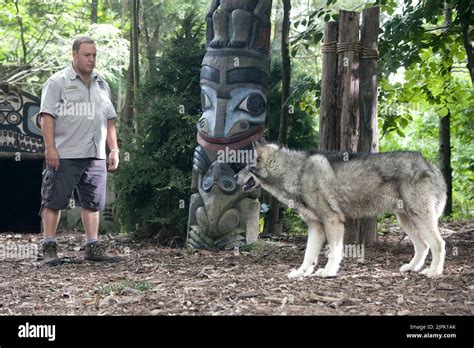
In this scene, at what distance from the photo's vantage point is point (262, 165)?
7.86 meters

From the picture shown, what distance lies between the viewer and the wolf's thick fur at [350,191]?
7309 mm

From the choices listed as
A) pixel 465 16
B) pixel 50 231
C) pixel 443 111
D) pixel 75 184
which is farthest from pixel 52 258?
pixel 443 111

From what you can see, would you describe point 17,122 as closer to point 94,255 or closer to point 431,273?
point 94,255

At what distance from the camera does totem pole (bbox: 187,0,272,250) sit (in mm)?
10430

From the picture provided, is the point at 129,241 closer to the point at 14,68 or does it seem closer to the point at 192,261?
the point at 192,261

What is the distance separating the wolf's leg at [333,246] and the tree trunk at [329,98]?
1.81 metres

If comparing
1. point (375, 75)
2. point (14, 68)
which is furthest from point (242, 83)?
point (14, 68)

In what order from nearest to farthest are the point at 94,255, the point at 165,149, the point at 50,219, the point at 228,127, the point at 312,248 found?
the point at 312,248 → the point at 50,219 → the point at 94,255 → the point at 228,127 → the point at 165,149

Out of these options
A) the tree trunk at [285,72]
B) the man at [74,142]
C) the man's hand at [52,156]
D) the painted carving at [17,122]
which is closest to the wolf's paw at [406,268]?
the man at [74,142]

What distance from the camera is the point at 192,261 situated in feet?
29.9

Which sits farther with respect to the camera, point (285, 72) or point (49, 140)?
point (285, 72)

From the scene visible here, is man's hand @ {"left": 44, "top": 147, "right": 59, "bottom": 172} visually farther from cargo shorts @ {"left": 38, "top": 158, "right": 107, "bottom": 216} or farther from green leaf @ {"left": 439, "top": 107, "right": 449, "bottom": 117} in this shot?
green leaf @ {"left": 439, "top": 107, "right": 449, "bottom": 117}

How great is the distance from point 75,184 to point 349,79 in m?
3.73

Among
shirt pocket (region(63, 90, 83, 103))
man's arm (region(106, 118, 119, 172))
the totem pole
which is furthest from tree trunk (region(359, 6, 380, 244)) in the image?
shirt pocket (region(63, 90, 83, 103))
